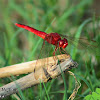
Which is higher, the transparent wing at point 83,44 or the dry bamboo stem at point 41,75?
the transparent wing at point 83,44

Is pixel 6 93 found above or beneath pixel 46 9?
beneath

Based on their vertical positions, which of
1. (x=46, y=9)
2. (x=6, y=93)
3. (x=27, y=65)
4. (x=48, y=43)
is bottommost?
(x=6, y=93)

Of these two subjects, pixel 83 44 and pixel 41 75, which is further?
pixel 83 44

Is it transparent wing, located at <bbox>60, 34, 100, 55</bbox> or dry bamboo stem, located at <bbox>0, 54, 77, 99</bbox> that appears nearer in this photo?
dry bamboo stem, located at <bbox>0, 54, 77, 99</bbox>

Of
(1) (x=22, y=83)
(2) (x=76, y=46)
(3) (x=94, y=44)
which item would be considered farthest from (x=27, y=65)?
(3) (x=94, y=44)

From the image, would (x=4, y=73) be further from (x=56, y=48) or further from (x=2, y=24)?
(x=2, y=24)

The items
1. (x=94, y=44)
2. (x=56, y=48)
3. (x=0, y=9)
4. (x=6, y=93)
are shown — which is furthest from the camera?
(x=0, y=9)

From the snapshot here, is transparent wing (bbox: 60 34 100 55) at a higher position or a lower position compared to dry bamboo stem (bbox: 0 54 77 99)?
higher

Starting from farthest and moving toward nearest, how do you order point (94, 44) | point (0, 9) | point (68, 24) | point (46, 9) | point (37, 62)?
point (0, 9) < point (68, 24) < point (46, 9) < point (94, 44) < point (37, 62)

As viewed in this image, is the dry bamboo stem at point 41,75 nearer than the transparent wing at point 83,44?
Yes

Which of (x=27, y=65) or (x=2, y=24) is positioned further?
(x=2, y=24)

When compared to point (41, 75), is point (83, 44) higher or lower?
higher
